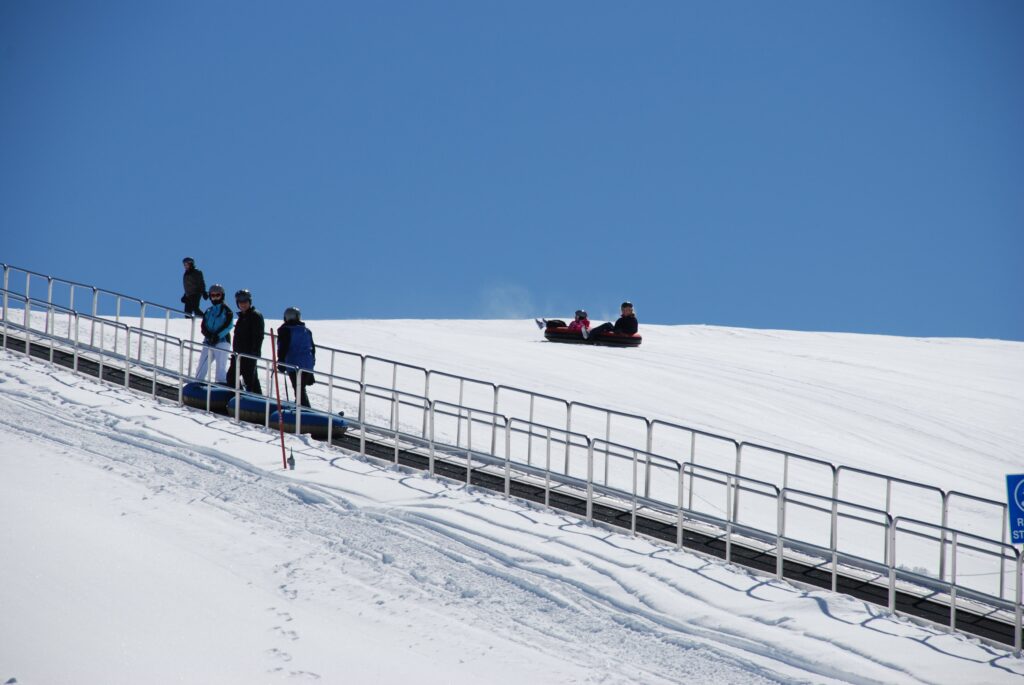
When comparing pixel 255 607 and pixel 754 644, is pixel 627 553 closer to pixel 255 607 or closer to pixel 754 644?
pixel 754 644

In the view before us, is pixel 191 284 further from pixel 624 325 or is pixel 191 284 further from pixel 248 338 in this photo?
pixel 624 325

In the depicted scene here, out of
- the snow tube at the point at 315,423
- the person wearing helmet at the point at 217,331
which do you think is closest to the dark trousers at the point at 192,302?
the person wearing helmet at the point at 217,331

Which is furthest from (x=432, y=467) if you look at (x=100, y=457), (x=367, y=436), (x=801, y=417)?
(x=801, y=417)

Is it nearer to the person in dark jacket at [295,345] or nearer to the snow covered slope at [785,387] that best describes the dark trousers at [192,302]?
the snow covered slope at [785,387]

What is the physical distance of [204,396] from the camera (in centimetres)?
1952

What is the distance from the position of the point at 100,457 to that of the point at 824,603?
9.15m

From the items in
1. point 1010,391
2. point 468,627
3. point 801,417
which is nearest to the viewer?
point 468,627

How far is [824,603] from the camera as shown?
1284 centimetres

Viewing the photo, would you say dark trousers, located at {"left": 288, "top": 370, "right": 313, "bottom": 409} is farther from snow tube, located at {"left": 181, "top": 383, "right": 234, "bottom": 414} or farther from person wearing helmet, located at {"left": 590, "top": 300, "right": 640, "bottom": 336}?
person wearing helmet, located at {"left": 590, "top": 300, "right": 640, "bottom": 336}

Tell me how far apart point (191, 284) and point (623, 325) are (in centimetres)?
1305

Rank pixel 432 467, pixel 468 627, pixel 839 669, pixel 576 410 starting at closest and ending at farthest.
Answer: pixel 839 669
pixel 468 627
pixel 432 467
pixel 576 410

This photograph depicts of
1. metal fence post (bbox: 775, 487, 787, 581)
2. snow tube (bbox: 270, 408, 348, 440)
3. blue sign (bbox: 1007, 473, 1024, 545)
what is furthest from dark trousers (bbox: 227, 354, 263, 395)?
blue sign (bbox: 1007, 473, 1024, 545)

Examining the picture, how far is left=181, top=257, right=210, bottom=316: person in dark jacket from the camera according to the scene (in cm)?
2739

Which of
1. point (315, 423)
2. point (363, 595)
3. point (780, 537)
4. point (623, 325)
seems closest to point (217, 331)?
point (315, 423)
